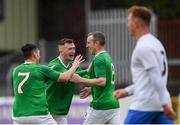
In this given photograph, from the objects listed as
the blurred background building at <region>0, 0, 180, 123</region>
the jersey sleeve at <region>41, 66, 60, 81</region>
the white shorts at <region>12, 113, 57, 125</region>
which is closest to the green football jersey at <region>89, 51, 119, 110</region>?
the jersey sleeve at <region>41, 66, 60, 81</region>

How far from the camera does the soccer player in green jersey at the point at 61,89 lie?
12133 millimetres

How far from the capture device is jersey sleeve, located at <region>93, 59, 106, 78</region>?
11.8 m

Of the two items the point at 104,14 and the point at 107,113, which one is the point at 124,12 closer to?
the point at 104,14

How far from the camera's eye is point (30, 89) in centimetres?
1119

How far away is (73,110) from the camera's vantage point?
16.8 meters

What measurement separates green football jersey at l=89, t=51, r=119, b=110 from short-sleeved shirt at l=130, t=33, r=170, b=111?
3017 mm

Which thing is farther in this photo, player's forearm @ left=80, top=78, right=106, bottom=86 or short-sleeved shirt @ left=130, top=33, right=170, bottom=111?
player's forearm @ left=80, top=78, right=106, bottom=86

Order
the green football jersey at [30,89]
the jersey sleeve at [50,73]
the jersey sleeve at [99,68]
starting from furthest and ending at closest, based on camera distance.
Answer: the jersey sleeve at [99,68] → the jersey sleeve at [50,73] → the green football jersey at [30,89]

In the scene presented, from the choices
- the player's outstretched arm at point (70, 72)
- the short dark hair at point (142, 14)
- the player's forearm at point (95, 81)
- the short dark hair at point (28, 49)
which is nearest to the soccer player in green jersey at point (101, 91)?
the player's forearm at point (95, 81)

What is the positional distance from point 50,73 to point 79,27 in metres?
16.1

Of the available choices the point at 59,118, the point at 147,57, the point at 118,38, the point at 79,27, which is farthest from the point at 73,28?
the point at 147,57

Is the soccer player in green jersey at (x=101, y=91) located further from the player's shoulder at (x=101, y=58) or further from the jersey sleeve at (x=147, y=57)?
the jersey sleeve at (x=147, y=57)

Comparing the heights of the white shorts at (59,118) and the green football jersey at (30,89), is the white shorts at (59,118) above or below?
below

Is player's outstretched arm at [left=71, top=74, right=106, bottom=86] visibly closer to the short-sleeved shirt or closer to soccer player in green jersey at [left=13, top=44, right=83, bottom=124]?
soccer player in green jersey at [left=13, top=44, right=83, bottom=124]
